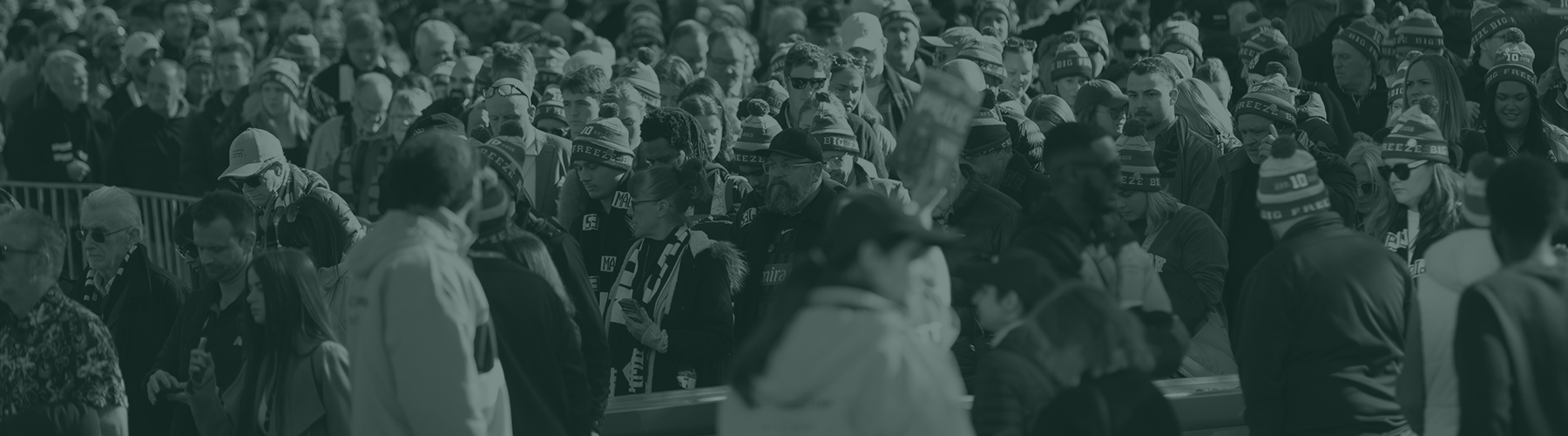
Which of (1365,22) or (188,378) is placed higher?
(1365,22)

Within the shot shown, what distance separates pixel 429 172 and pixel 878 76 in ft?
23.4

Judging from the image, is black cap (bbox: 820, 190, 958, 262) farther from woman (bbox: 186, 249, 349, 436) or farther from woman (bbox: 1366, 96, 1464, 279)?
woman (bbox: 1366, 96, 1464, 279)

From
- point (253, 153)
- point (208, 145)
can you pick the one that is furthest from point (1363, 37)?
point (208, 145)

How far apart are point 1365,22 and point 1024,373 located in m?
7.84

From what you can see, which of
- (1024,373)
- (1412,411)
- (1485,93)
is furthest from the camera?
(1485,93)

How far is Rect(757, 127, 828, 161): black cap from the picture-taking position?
791 centimetres

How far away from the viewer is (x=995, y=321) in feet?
16.2

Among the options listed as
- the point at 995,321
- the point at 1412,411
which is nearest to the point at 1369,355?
the point at 1412,411

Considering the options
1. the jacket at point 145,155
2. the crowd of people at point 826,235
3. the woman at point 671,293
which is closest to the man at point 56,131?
the crowd of people at point 826,235

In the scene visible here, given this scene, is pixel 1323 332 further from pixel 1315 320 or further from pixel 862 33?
pixel 862 33

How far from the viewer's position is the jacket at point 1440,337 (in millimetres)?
5270

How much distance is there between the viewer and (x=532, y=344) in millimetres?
5711

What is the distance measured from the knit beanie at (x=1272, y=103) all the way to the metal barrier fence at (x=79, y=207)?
22.0ft

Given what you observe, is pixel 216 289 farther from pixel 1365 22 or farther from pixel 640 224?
pixel 1365 22
